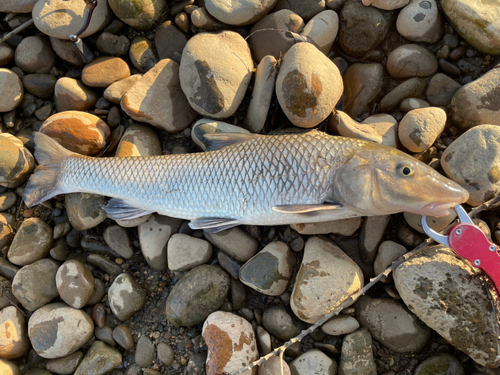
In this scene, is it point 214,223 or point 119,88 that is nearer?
point 214,223

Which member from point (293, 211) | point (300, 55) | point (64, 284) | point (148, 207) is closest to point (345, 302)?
point (293, 211)

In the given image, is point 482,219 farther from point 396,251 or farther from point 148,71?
point 148,71

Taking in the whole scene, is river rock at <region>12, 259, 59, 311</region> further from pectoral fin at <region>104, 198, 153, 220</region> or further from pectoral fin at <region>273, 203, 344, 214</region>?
pectoral fin at <region>273, 203, 344, 214</region>

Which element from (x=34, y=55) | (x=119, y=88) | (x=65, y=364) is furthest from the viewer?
(x=34, y=55)

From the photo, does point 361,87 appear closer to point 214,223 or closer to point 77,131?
point 214,223

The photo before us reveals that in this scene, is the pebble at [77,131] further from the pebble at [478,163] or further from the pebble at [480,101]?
the pebble at [480,101]

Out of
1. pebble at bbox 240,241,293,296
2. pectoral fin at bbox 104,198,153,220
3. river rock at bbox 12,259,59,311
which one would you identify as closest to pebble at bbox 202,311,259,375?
pebble at bbox 240,241,293,296

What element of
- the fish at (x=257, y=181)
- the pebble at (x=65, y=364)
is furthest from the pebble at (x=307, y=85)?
the pebble at (x=65, y=364)

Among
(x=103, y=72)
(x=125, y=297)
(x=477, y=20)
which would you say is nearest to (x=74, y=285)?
(x=125, y=297)
